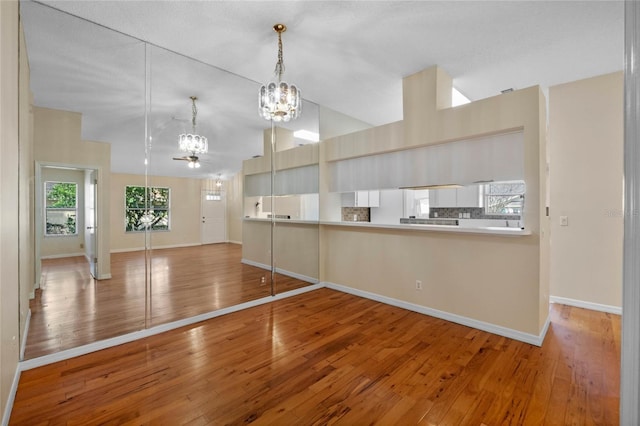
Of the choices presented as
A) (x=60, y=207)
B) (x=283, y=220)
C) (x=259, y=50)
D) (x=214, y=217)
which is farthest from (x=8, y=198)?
(x=283, y=220)

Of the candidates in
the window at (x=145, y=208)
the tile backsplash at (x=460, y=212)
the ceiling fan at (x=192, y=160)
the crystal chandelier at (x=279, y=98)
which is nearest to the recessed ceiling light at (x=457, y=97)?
the tile backsplash at (x=460, y=212)

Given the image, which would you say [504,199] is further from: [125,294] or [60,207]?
[60,207]

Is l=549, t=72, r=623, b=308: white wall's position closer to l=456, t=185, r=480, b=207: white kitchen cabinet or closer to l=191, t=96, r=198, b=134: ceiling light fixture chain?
l=456, t=185, r=480, b=207: white kitchen cabinet

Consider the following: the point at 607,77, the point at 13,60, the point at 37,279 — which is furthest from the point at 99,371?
the point at 607,77

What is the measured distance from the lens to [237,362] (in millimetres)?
2377

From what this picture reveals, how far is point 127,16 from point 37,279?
243cm

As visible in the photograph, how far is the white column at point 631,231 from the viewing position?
125cm

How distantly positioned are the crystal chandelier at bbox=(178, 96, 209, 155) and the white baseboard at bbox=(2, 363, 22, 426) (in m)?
2.39

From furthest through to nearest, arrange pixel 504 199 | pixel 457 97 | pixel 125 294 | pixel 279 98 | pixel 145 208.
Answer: pixel 504 199, pixel 457 97, pixel 145 208, pixel 125 294, pixel 279 98

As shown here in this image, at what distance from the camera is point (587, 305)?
3.64m

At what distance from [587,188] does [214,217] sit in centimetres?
494

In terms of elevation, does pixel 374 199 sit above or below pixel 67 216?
above

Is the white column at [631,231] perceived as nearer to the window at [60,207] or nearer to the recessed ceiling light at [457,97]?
the recessed ceiling light at [457,97]

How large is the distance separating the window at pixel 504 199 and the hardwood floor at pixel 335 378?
203 cm
